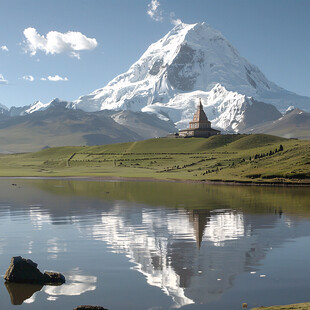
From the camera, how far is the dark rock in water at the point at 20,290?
25.5 meters

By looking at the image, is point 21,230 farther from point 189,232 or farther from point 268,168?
point 268,168

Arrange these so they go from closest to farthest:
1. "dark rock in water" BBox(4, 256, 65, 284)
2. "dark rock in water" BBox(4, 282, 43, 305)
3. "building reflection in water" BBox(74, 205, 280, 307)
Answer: "dark rock in water" BBox(4, 282, 43, 305) < "building reflection in water" BBox(74, 205, 280, 307) < "dark rock in water" BBox(4, 256, 65, 284)

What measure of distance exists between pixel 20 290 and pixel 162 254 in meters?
10.9

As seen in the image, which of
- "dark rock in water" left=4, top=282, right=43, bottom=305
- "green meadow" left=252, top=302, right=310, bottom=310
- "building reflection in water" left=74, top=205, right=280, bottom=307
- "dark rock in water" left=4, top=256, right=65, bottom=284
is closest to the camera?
"green meadow" left=252, top=302, right=310, bottom=310

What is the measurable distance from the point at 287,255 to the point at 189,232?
11146 mm

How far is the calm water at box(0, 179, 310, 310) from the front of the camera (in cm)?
2552

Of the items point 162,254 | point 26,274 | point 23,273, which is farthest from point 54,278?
point 162,254

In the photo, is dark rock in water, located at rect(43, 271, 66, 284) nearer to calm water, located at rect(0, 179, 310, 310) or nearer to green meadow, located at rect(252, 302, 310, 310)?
calm water, located at rect(0, 179, 310, 310)

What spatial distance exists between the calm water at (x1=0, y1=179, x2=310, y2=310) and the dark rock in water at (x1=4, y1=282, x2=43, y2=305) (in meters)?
0.10

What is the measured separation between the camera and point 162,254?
34438mm

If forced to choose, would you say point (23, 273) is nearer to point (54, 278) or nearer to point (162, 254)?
point (54, 278)

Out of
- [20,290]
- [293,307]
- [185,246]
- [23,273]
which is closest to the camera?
[293,307]

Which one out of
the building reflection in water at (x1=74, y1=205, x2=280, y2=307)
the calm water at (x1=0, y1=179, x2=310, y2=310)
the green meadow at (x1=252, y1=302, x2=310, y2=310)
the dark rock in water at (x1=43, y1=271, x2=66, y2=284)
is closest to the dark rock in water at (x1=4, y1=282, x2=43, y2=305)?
the calm water at (x1=0, y1=179, x2=310, y2=310)

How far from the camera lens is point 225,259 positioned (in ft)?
108
